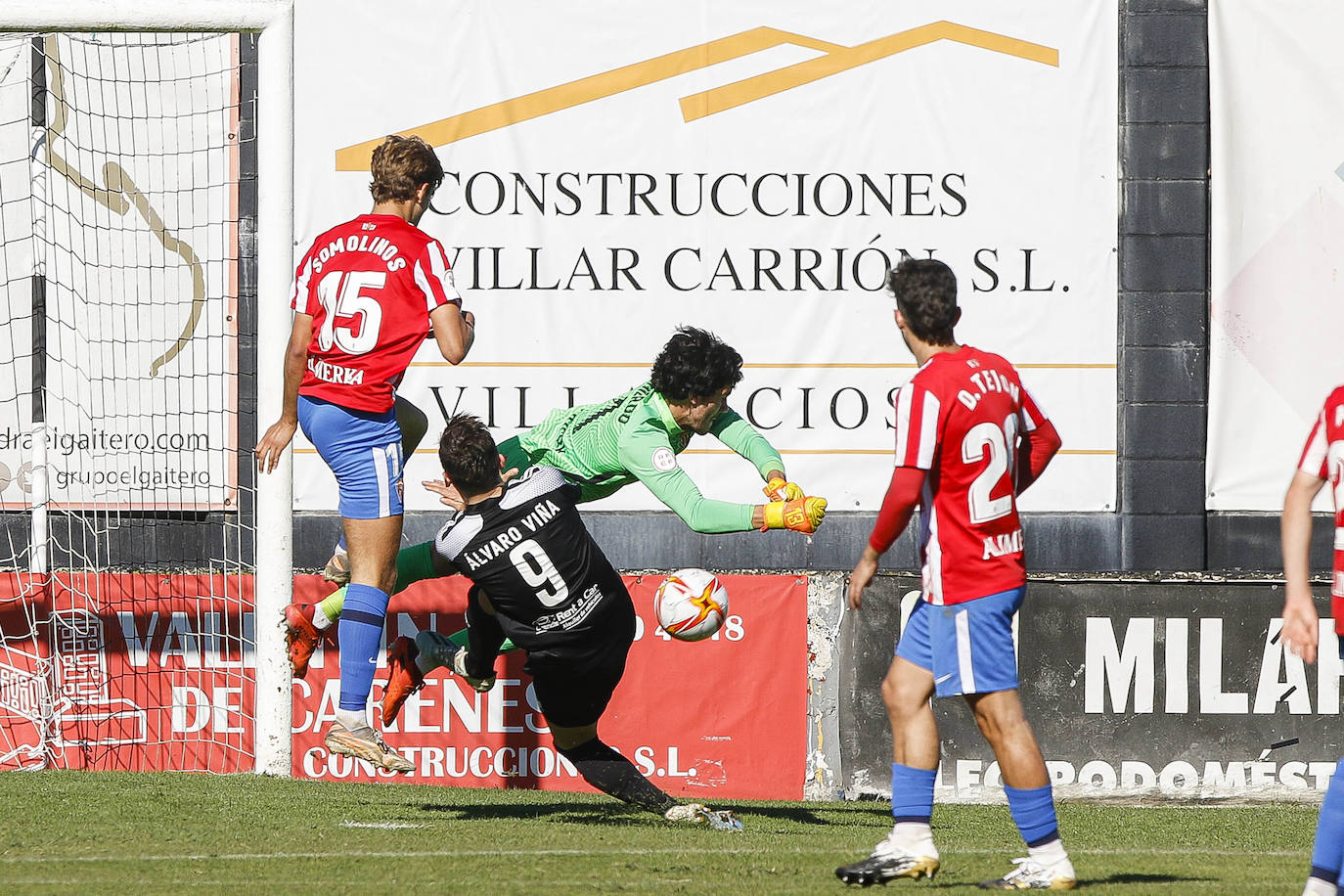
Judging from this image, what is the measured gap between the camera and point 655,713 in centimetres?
783

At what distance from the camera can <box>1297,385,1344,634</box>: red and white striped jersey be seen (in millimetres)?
3725

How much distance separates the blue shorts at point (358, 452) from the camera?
19.2ft

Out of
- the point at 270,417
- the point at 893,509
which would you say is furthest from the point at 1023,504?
the point at 893,509

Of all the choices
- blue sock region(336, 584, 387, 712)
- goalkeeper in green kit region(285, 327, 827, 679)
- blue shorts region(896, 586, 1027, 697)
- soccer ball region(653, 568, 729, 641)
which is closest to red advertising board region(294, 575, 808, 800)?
goalkeeper in green kit region(285, 327, 827, 679)

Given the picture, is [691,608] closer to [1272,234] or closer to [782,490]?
[782,490]

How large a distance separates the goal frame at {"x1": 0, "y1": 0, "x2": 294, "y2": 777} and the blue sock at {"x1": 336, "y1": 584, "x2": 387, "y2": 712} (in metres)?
1.21

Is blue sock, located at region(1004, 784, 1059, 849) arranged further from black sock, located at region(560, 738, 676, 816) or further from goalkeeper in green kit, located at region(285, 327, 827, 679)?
black sock, located at region(560, 738, 676, 816)

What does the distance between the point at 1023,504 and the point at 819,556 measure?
4.30 ft

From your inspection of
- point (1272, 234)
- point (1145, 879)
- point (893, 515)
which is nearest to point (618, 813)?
point (1145, 879)

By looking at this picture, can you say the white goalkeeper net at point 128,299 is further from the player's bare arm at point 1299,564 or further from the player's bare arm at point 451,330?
the player's bare arm at point 1299,564

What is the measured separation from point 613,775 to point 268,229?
9.98ft

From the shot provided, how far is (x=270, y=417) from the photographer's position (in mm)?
7035

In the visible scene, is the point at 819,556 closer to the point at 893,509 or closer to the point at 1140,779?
the point at 1140,779

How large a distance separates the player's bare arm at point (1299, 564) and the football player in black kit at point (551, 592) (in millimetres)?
2468
